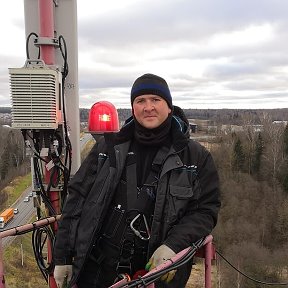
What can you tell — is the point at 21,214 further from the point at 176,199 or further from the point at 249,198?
the point at 176,199

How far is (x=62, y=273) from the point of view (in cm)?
299

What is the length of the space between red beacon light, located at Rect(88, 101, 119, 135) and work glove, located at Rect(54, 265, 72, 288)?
219 cm

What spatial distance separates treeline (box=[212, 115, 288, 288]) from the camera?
99.0 ft

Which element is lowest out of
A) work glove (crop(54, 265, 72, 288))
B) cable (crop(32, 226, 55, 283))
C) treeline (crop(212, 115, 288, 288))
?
treeline (crop(212, 115, 288, 288))

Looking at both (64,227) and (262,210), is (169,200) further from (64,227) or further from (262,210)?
(262,210)

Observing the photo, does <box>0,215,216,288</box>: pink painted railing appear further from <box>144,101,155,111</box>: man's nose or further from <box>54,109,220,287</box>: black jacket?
<box>144,101,155,111</box>: man's nose

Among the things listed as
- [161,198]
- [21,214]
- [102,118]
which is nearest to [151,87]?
[161,198]

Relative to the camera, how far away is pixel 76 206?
298 cm

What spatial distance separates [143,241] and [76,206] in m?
0.58

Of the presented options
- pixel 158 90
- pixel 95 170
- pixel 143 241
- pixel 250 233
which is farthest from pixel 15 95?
pixel 250 233

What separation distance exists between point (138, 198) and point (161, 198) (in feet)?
0.69

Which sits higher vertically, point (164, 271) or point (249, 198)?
point (164, 271)

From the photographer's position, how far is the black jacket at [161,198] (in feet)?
9.09

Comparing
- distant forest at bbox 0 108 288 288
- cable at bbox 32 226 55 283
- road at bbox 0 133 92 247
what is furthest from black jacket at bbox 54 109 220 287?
road at bbox 0 133 92 247
